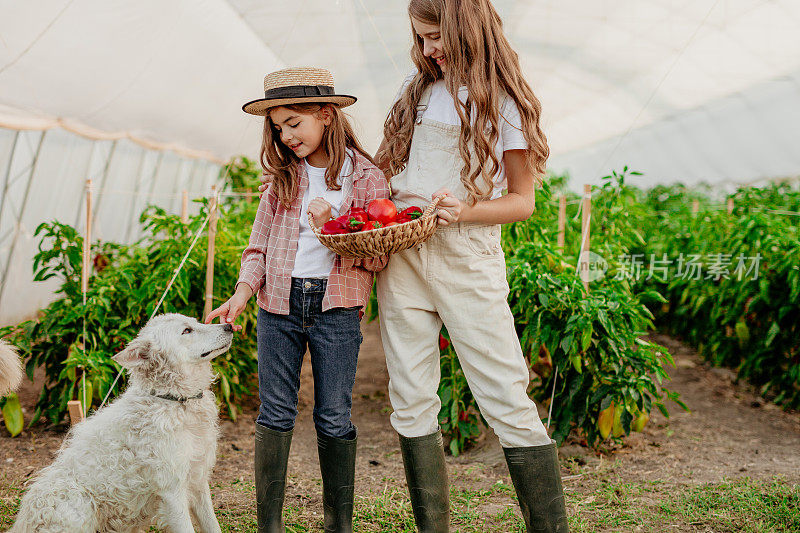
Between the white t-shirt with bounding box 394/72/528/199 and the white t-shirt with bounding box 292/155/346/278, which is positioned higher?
the white t-shirt with bounding box 394/72/528/199

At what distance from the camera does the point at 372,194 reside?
233 centimetres

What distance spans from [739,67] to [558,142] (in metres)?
5.19

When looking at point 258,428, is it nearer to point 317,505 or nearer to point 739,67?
point 317,505

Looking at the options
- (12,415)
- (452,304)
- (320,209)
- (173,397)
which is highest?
(320,209)

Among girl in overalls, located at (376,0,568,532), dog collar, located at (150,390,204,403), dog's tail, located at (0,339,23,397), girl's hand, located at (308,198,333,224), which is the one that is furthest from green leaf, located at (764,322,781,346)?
dog's tail, located at (0,339,23,397)

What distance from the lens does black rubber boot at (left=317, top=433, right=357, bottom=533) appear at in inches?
96.3

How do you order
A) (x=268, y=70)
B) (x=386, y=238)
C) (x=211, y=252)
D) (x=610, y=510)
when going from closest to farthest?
1. (x=386, y=238)
2. (x=610, y=510)
3. (x=211, y=252)
4. (x=268, y=70)

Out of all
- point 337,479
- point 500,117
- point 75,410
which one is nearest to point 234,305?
point 337,479

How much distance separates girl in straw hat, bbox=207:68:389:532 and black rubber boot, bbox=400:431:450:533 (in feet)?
0.69

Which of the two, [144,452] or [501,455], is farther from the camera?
[501,455]

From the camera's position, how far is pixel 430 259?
230cm

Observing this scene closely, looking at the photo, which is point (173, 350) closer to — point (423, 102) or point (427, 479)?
point (427, 479)

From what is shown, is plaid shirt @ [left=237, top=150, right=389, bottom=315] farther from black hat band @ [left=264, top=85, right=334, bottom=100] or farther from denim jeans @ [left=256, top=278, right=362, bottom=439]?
black hat band @ [left=264, top=85, right=334, bottom=100]

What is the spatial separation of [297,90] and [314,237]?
0.48 metres
